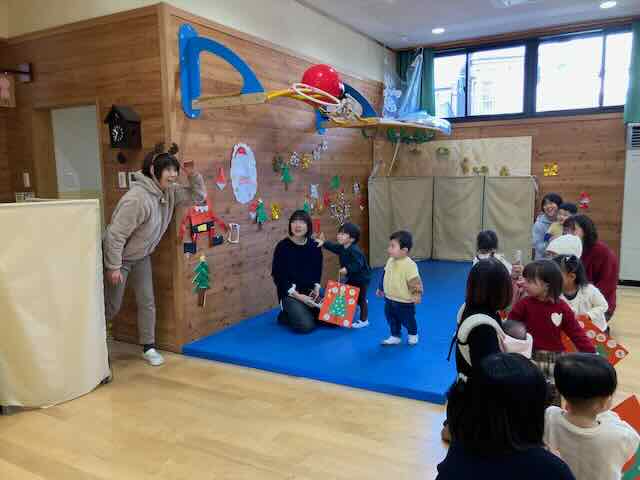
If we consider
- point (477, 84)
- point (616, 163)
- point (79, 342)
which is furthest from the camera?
point (477, 84)

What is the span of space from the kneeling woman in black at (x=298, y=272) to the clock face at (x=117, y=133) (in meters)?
1.48

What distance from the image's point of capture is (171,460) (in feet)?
8.14

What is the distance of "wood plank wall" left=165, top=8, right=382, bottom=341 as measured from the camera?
13.0ft

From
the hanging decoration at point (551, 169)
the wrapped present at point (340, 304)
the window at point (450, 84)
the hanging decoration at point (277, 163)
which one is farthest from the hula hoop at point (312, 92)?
the hanging decoration at point (551, 169)

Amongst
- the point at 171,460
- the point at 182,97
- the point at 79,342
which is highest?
the point at 182,97

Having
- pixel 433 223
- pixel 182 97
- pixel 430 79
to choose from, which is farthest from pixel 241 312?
pixel 430 79

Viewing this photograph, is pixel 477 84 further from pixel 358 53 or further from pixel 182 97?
pixel 182 97

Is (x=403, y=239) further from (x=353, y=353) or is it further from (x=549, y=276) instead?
(x=549, y=276)

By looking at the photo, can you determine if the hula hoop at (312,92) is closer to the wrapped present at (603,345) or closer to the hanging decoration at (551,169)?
the wrapped present at (603,345)

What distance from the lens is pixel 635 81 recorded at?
5855 mm

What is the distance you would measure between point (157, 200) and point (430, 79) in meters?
4.76

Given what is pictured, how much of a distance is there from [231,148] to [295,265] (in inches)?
44.7

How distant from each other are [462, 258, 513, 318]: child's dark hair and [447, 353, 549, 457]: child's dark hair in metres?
0.96

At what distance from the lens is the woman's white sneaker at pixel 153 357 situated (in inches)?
147
